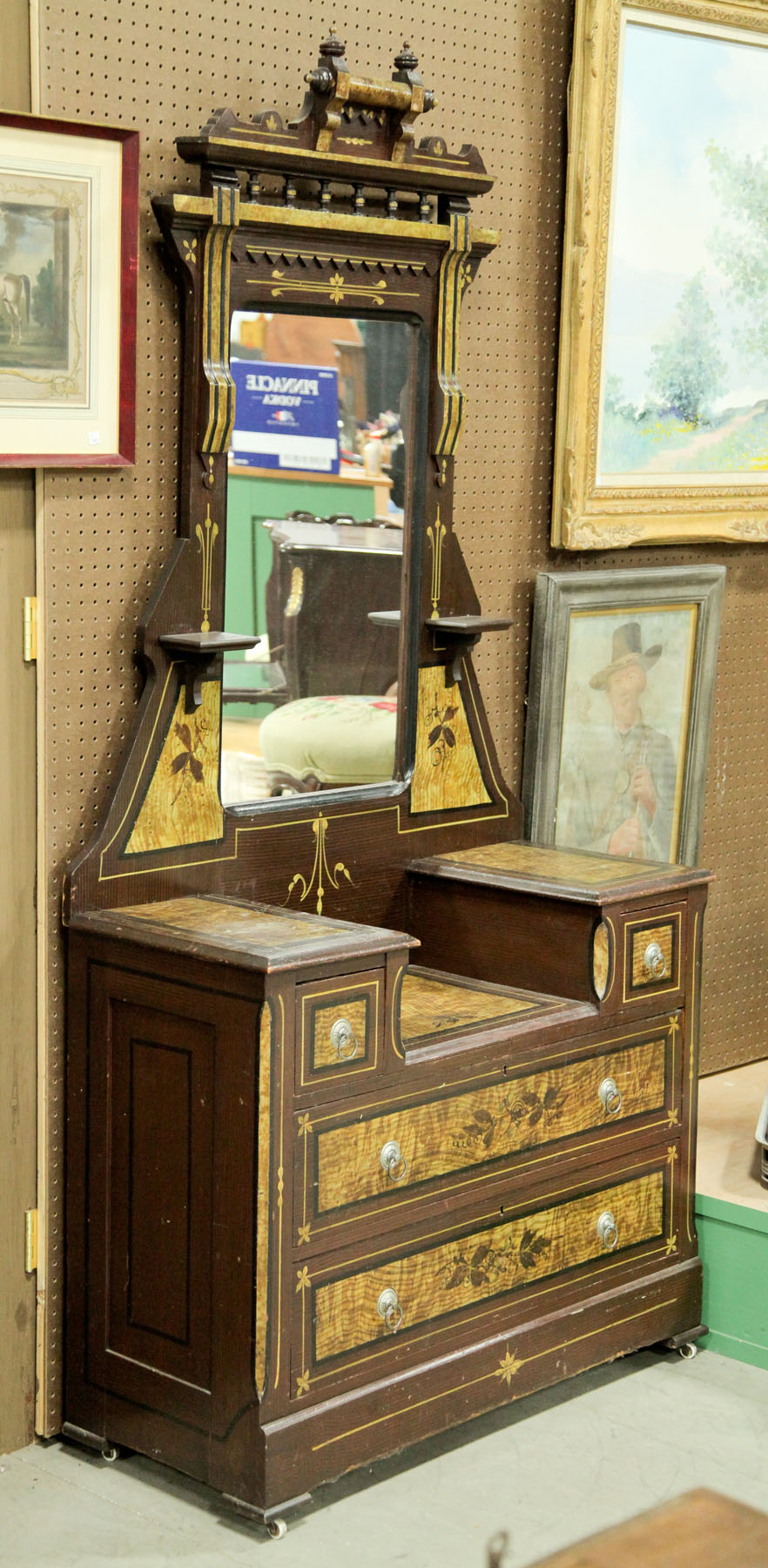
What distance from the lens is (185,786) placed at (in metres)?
3.53

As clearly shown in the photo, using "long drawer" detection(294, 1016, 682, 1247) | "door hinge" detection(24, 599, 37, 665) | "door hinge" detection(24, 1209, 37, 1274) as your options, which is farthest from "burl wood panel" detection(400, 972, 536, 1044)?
"door hinge" detection(24, 599, 37, 665)

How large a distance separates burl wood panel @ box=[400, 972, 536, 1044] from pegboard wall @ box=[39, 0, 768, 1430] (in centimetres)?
65

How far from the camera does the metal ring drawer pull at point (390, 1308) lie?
330cm

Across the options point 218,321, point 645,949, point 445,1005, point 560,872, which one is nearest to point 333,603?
point 218,321

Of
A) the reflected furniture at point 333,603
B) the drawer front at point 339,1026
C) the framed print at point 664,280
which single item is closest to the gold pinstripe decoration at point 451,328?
the reflected furniture at point 333,603

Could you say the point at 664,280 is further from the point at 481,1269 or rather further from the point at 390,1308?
the point at 390,1308

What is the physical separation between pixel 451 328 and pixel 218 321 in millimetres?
627

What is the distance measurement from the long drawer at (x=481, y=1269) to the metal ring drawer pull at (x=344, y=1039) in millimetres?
350

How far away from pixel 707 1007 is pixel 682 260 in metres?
1.91

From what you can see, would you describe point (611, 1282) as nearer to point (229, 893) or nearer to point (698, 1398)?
point (698, 1398)

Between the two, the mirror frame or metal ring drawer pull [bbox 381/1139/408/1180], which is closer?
metal ring drawer pull [bbox 381/1139/408/1180]

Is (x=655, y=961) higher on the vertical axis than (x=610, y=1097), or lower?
higher

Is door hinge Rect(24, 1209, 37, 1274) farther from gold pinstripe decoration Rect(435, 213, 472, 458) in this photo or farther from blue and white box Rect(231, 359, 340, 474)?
gold pinstripe decoration Rect(435, 213, 472, 458)

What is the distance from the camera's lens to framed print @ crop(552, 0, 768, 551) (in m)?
4.16
